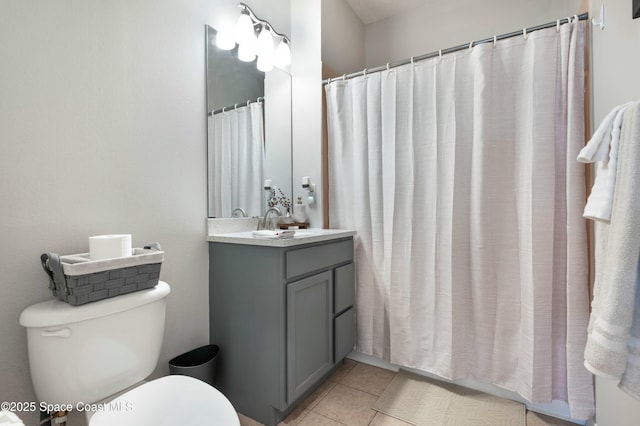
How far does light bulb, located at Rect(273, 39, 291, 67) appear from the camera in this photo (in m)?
2.10

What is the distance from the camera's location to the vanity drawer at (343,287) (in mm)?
1799

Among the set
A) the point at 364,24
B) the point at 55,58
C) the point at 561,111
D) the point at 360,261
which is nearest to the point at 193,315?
the point at 360,261

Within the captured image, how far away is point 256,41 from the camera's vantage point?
1934mm

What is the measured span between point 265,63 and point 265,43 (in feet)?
0.38

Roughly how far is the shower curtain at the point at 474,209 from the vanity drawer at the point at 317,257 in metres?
0.17

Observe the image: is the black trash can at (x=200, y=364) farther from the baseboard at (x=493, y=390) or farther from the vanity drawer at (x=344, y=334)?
the baseboard at (x=493, y=390)

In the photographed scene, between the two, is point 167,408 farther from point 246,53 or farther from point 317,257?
point 246,53

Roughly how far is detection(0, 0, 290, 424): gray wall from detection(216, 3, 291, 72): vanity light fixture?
0.11m

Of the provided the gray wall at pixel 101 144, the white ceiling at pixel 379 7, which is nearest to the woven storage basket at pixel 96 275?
the gray wall at pixel 101 144

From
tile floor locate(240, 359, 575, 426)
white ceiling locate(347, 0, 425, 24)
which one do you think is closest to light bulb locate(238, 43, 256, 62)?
white ceiling locate(347, 0, 425, 24)

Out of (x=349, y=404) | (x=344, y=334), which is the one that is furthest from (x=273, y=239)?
(x=349, y=404)

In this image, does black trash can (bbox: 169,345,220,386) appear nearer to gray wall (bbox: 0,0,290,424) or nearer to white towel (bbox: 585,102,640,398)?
gray wall (bbox: 0,0,290,424)

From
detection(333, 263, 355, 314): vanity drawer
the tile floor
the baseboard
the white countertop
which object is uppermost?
the white countertop

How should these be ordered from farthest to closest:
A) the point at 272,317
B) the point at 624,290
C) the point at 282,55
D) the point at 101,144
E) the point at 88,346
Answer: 1. the point at 282,55
2. the point at 272,317
3. the point at 101,144
4. the point at 88,346
5. the point at 624,290
